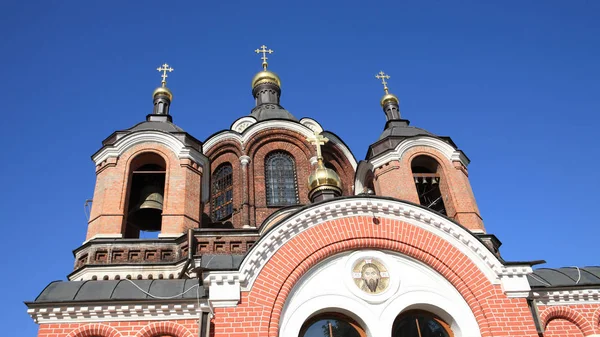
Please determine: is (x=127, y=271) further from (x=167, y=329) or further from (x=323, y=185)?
(x=323, y=185)

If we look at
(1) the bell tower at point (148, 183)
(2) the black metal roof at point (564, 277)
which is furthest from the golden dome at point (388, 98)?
(2) the black metal roof at point (564, 277)

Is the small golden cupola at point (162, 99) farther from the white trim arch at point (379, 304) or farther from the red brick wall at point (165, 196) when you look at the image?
the white trim arch at point (379, 304)

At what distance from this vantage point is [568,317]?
924 cm

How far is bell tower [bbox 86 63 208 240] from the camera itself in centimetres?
1267

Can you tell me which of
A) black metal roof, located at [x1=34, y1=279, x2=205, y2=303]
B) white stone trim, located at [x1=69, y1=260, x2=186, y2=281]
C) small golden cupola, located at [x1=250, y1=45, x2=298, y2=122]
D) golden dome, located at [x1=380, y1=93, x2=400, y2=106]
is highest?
small golden cupola, located at [x1=250, y1=45, x2=298, y2=122]

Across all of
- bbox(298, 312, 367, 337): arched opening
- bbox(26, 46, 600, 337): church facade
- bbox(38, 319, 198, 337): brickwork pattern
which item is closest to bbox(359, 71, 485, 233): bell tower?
bbox(26, 46, 600, 337): church facade

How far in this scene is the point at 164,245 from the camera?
12102mm

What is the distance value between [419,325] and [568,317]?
278 centimetres

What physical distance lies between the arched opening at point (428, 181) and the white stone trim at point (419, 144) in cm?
39

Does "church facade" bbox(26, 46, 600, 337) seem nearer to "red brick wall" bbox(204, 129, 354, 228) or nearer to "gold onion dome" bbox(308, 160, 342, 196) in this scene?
"gold onion dome" bbox(308, 160, 342, 196)

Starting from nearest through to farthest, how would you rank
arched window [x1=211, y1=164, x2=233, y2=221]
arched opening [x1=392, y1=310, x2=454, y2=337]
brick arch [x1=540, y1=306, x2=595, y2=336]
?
arched opening [x1=392, y1=310, x2=454, y2=337]
brick arch [x1=540, y1=306, x2=595, y2=336]
arched window [x1=211, y1=164, x2=233, y2=221]

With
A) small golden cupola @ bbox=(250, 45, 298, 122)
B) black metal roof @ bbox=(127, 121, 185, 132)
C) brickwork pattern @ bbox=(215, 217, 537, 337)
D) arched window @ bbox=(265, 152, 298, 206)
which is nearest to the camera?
brickwork pattern @ bbox=(215, 217, 537, 337)

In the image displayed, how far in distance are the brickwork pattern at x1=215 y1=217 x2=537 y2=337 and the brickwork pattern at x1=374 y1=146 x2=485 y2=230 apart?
5525 mm

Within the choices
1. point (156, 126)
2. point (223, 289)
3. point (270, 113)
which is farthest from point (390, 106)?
point (223, 289)
